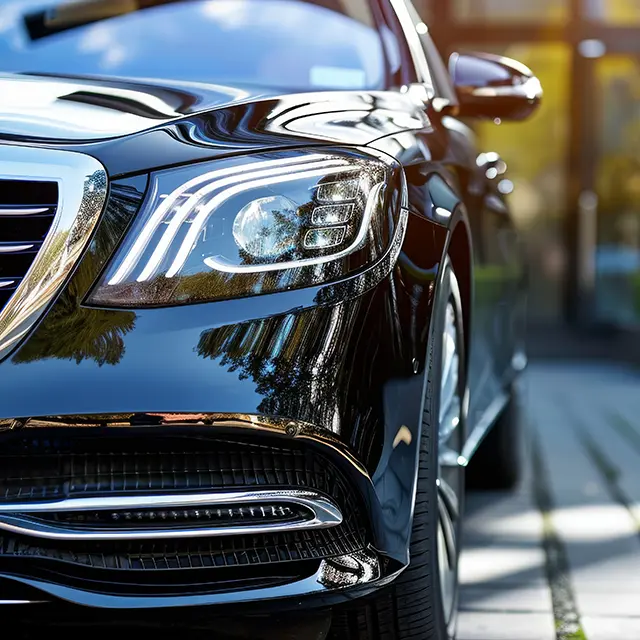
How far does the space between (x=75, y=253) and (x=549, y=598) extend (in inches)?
61.2

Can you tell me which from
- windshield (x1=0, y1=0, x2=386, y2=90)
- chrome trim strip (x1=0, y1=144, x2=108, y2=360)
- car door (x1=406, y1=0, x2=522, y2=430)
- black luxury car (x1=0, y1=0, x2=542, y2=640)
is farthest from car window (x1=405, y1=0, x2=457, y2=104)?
chrome trim strip (x1=0, y1=144, x2=108, y2=360)

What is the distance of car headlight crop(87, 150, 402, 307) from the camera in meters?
1.51

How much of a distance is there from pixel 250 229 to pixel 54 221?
28 cm

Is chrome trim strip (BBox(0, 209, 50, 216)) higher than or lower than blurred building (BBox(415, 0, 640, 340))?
higher

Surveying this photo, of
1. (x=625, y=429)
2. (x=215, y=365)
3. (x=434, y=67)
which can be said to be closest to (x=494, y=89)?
(x=434, y=67)

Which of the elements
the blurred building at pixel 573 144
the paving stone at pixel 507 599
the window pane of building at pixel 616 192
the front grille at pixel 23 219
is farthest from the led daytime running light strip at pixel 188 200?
the window pane of building at pixel 616 192

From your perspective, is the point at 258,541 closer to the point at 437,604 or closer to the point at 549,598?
the point at 437,604

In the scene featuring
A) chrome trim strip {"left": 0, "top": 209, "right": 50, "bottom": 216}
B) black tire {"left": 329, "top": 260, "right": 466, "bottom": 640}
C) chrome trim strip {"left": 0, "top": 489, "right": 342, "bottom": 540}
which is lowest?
black tire {"left": 329, "top": 260, "right": 466, "bottom": 640}

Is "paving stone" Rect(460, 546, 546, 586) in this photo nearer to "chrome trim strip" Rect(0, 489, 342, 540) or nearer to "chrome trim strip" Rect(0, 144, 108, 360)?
"chrome trim strip" Rect(0, 489, 342, 540)

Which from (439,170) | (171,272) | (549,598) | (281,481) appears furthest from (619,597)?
(171,272)

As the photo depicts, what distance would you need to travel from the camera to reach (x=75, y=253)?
1518mm

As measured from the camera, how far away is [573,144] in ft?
29.1

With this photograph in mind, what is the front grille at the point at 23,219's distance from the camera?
1525mm

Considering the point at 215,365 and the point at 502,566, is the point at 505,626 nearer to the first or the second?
the point at 502,566
